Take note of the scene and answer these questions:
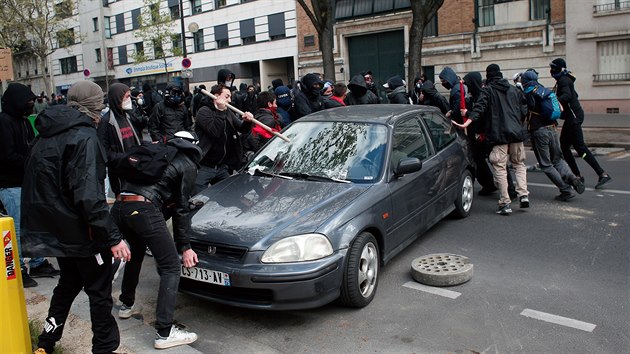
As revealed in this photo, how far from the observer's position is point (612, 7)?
19688 mm

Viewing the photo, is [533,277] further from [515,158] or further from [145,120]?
[145,120]

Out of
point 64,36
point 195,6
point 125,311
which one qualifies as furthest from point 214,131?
point 64,36

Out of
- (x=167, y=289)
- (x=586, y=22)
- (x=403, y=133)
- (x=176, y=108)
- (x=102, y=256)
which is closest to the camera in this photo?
(x=102, y=256)

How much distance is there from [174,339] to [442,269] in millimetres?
2497

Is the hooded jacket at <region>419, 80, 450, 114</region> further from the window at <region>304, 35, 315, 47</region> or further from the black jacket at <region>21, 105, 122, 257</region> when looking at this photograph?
the window at <region>304, 35, 315, 47</region>

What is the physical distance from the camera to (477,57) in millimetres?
24266

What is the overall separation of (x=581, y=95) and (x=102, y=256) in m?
20.9

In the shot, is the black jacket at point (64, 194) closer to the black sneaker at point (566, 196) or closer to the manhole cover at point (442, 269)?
the manhole cover at point (442, 269)

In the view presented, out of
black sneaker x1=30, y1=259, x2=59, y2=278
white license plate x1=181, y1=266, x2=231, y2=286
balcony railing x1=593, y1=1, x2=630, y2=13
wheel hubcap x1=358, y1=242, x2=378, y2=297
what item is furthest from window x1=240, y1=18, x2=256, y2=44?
white license plate x1=181, y1=266, x2=231, y2=286

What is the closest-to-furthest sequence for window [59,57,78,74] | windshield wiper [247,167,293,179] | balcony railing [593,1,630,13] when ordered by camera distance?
1. windshield wiper [247,167,293,179]
2. balcony railing [593,1,630,13]
3. window [59,57,78,74]

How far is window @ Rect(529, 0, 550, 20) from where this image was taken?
21938 mm

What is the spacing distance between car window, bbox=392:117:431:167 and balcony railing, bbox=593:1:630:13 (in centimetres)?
1694

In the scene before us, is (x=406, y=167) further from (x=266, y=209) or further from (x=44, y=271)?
(x=44, y=271)

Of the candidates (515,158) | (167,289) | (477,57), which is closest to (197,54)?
(477,57)
